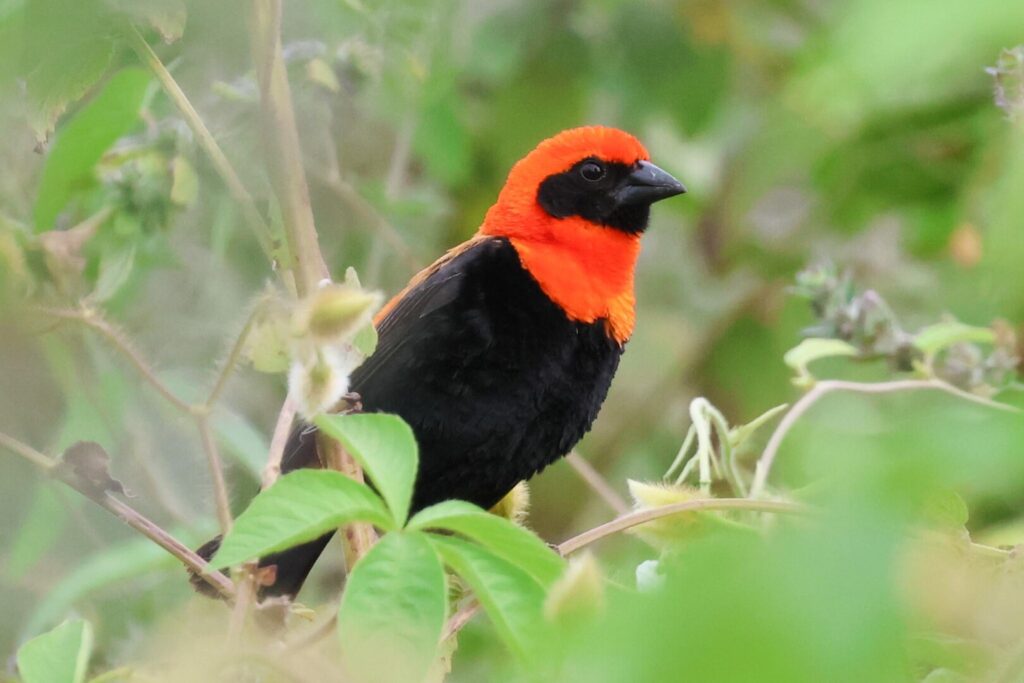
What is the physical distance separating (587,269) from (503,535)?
5.02 ft

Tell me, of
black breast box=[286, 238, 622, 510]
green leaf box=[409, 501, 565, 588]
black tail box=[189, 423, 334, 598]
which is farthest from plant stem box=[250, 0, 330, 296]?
black breast box=[286, 238, 622, 510]

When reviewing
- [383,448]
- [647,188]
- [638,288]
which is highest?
[647,188]

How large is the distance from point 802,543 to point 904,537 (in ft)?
0.13

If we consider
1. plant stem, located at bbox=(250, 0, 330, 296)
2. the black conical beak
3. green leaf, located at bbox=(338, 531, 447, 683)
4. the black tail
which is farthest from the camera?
the black conical beak

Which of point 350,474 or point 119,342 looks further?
point 119,342

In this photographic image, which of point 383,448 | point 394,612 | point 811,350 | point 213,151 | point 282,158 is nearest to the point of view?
point 394,612

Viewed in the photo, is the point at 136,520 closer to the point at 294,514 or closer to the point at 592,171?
the point at 294,514

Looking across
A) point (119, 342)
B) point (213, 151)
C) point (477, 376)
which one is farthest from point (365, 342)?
point (477, 376)

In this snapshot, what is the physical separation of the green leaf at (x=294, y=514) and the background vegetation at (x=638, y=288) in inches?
1.6

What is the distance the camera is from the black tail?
206cm

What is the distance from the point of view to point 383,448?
106cm

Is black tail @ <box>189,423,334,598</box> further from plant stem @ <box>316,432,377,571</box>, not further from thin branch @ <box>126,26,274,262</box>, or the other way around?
thin branch @ <box>126,26,274,262</box>

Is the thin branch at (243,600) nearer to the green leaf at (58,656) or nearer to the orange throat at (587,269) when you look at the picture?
the green leaf at (58,656)

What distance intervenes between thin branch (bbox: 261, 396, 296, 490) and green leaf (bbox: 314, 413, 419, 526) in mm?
269
